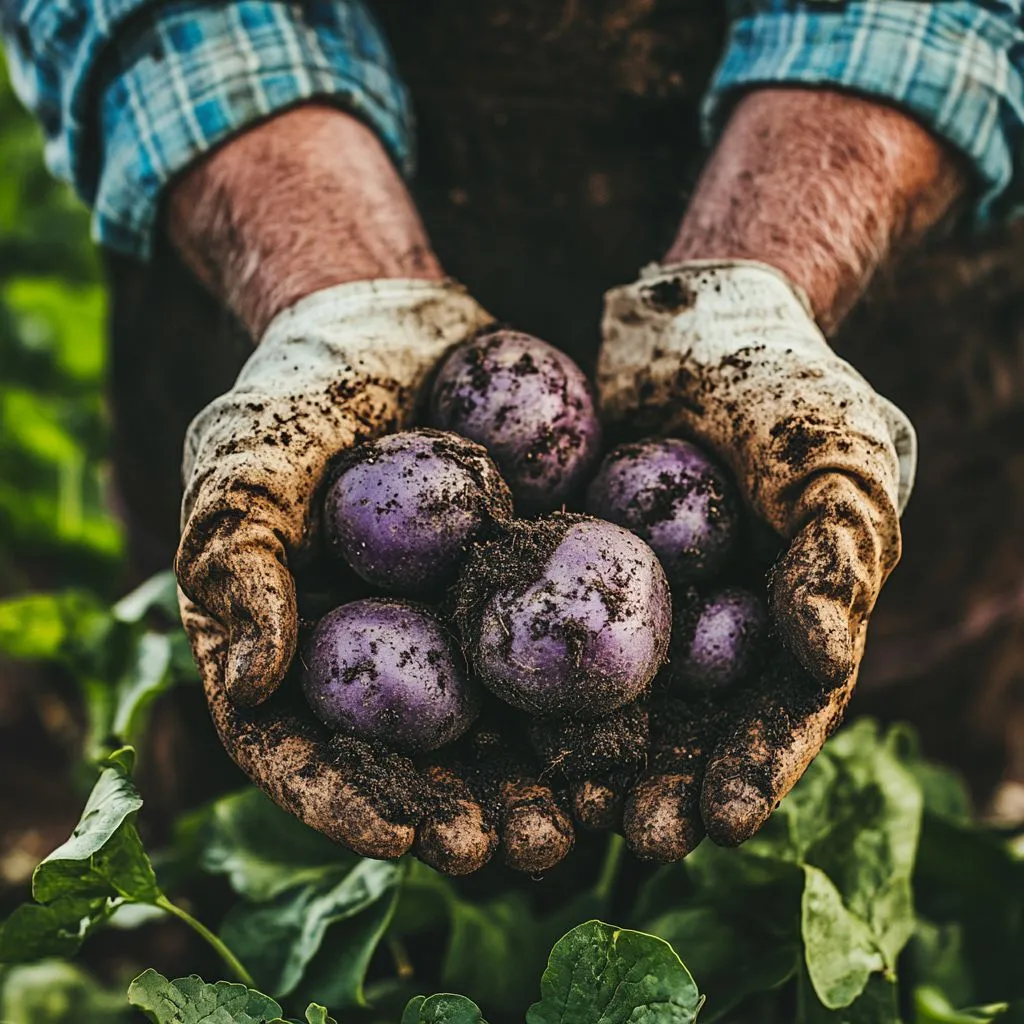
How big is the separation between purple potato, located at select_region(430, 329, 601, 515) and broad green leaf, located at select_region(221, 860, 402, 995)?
2.58 feet

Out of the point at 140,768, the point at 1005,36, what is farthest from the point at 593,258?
the point at 140,768

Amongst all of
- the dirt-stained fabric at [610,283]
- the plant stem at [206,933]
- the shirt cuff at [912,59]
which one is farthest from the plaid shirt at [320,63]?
the plant stem at [206,933]

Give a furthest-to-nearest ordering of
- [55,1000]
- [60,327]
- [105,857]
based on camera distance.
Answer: [60,327] < [55,1000] < [105,857]

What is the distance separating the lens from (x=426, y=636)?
1.81m

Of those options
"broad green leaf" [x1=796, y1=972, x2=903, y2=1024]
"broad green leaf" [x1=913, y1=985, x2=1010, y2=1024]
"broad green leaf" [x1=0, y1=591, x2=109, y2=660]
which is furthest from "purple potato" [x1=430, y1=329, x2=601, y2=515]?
"broad green leaf" [x1=0, y1=591, x2=109, y2=660]

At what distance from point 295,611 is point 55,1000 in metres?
1.77

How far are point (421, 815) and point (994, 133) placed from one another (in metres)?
2.03

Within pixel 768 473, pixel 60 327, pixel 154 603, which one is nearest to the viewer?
pixel 768 473

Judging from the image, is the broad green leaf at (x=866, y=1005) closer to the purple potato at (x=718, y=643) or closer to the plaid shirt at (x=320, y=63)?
the purple potato at (x=718, y=643)

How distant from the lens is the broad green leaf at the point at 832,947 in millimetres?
1942

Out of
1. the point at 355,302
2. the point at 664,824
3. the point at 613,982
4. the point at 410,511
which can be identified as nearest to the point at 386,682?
the point at 410,511

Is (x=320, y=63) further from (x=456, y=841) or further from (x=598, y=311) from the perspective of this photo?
(x=456, y=841)

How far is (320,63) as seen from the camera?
8.41 ft

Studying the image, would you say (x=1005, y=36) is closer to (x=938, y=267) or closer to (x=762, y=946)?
(x=938, y=267)
